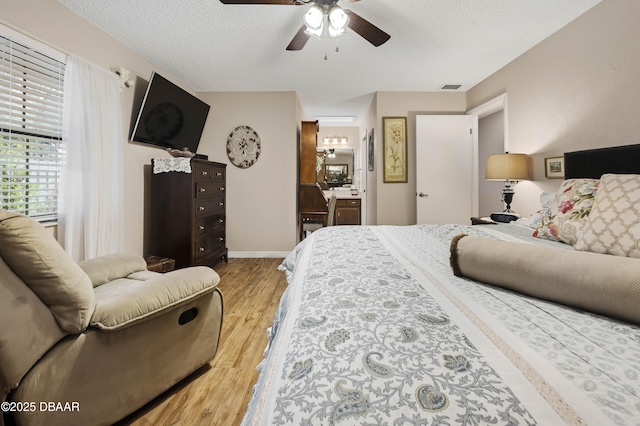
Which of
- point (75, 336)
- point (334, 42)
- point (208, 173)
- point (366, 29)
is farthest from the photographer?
point (208, 173)

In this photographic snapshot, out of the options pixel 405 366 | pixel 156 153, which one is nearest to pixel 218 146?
pixel 156 153

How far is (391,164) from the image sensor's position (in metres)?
4.29

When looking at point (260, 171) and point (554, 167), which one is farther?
point (260, 171)

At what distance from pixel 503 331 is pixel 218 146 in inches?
173

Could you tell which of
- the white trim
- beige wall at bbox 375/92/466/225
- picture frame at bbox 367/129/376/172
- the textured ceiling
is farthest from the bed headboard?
picture frame at bbox 367/129/376/172

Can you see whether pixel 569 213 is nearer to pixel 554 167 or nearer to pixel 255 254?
pixel 554 167

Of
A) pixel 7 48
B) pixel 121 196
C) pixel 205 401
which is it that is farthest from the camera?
pixel 121 196

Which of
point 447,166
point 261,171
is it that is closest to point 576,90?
point 447,166

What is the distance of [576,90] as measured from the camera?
2396mm

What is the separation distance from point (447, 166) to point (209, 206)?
10.8 ft

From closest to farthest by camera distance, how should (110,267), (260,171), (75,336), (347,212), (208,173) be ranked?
(75,336)
(110,267)
(208,173)
(260,171)
(347,212)

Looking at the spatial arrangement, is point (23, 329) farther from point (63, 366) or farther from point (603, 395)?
point (603, 395)

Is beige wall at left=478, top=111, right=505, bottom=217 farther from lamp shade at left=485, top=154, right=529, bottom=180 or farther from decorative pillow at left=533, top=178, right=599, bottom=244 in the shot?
decorative pillow at left=533, top=178, right=599, bottom=244

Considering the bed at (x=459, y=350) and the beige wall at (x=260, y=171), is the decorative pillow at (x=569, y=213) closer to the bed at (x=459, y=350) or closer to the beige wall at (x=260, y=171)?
the bed at (x=459, y=350)
